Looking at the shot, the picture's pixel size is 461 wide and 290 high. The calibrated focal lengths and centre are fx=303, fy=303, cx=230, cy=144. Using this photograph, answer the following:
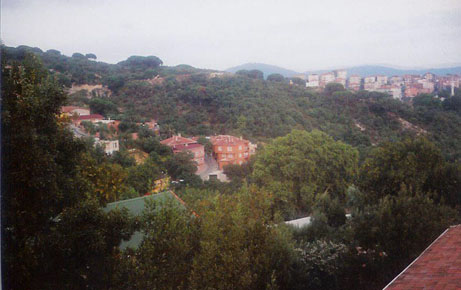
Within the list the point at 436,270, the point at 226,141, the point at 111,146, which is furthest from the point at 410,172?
the point at 226,141

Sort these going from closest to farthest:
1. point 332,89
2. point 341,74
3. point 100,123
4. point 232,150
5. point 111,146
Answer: point 111,146
point 100,123
point 232,150
point 332,89
point 341,74

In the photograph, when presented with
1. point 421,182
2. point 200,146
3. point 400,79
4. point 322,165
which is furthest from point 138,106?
point 400,79

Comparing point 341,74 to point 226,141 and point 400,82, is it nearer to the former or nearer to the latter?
point 400,82

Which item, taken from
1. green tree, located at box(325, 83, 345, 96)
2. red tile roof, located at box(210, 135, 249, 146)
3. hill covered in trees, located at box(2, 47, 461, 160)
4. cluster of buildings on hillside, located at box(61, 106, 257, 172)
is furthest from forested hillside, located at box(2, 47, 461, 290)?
green tree, located at box(325, 83, 345, 96)

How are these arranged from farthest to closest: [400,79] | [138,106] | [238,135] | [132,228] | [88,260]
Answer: [400,79]
[138,106]
[238,135]
[132,228]
[88,260]

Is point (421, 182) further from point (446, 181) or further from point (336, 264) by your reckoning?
point (336, 264)

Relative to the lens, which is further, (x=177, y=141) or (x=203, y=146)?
(x=203, y=146)

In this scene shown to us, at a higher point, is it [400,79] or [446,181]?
[400,79]

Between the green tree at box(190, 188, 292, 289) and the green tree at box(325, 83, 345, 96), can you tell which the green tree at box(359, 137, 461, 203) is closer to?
the green tree at box(190, 188, 292, 289)
